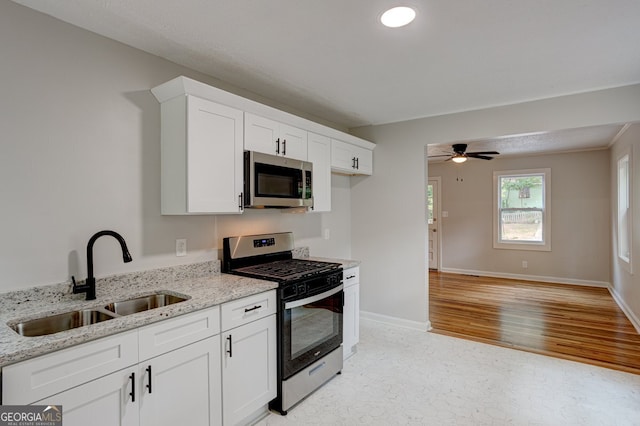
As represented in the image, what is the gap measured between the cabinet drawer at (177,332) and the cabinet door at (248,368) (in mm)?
137

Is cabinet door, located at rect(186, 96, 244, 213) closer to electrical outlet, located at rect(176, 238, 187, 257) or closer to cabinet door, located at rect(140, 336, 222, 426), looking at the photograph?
electrical outlet, located at rect(176, 238, 187, 257)

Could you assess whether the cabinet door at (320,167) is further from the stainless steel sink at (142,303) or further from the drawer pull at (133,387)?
the drawer pull at (133,387)

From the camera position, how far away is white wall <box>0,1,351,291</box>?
173 cm

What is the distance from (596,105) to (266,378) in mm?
3517

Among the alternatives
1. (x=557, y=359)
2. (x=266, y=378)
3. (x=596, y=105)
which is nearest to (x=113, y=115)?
(x=266, y=378)

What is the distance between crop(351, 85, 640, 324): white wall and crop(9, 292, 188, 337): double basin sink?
2.68 m

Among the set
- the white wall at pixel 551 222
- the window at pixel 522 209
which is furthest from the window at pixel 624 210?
the window at pixel 522 209

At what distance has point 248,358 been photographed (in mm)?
2131

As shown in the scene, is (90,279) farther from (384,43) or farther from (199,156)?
(384,43)

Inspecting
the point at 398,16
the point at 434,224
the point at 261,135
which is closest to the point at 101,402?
the point at 261,135

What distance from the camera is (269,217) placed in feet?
10.3

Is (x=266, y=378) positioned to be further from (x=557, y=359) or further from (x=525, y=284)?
(x=525, y=284)

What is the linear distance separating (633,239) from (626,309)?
1116 mm

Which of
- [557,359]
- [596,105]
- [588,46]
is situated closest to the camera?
[588,46]
